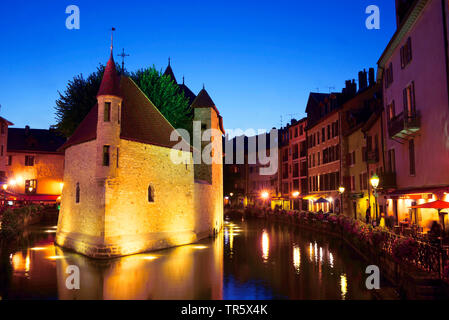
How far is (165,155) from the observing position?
931 inches

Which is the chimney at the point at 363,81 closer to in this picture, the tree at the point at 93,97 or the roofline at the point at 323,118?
the roofline at the point at 323,118

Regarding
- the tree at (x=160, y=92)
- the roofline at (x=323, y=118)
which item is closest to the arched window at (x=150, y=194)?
the tree at (x=160, y=92)

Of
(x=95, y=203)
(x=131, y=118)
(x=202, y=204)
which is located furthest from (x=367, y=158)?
(x=95, y=203)

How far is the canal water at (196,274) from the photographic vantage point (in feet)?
38.0

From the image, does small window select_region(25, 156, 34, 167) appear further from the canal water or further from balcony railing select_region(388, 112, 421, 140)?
balcony railing select_region(388, 112, 421, 140)

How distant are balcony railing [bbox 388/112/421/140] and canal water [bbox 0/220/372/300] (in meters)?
7.23

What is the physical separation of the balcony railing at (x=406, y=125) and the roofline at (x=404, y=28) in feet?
15.3

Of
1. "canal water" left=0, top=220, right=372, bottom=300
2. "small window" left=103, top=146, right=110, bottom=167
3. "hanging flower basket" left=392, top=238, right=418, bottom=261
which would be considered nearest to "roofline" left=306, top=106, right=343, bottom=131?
"canal water" left=0, top=220, right=372, bottom=300

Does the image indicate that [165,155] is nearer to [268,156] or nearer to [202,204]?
[202,204]

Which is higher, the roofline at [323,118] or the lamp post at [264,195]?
the roofline at [323,118]

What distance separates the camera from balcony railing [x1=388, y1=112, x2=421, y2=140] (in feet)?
62.0

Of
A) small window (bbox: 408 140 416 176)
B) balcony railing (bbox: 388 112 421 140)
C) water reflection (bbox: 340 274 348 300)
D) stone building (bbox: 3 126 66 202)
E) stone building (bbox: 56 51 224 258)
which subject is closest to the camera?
water reflection (bbox: 340 274 348 300)

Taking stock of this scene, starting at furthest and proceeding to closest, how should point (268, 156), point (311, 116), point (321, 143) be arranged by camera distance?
point (268, 156) → point (311, 116) → point (321, 143)
